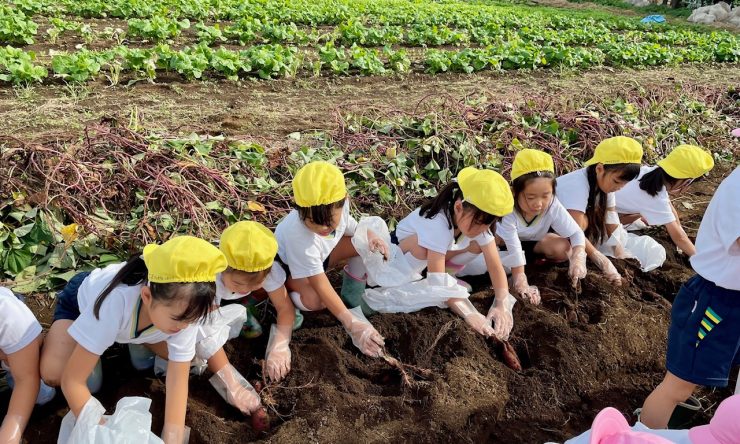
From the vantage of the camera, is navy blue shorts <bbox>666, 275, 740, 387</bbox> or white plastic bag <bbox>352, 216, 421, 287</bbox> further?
white plastic bag <bbox>352, 216, 421, 287</bbox>

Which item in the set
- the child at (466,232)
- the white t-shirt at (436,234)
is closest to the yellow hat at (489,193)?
the child at (466,232)

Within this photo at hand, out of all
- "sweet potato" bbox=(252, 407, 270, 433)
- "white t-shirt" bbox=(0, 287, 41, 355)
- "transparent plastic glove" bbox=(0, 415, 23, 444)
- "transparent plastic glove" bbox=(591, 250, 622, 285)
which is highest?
"white t-shirt" bbox=(0, 287, 41, 355)

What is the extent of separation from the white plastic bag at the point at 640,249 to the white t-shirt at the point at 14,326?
2.94 metres

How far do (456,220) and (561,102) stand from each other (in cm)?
321

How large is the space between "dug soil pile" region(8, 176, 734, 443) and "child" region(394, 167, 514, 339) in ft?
0.32

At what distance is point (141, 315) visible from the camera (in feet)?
6.88

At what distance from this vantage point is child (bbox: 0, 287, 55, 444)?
79.5 inches

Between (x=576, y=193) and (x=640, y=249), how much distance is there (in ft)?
1.89

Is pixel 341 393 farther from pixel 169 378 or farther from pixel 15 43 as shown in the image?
pixel 15 43

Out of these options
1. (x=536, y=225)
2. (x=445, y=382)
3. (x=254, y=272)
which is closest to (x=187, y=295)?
(x=254, y=272)

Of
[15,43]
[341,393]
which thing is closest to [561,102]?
[341,393]

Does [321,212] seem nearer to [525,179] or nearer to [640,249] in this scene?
[525,179]

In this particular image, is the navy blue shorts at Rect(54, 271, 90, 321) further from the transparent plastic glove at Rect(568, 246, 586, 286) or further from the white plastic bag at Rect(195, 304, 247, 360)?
the transparent plastic glove at Rect(568, 246, 586, 286)

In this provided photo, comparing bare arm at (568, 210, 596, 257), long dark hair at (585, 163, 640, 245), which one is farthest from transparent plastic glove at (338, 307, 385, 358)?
long dark hair at (585, 163, 640, 245)
